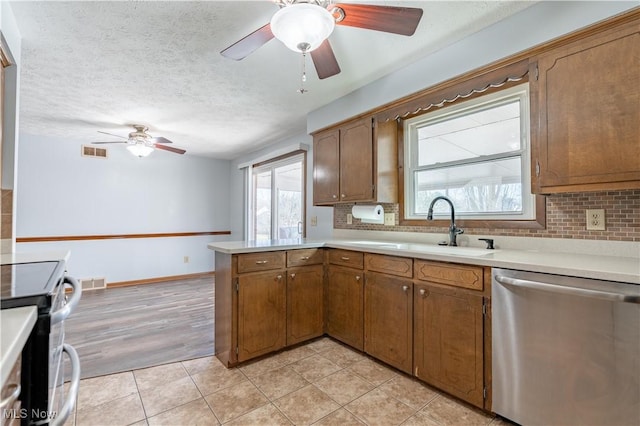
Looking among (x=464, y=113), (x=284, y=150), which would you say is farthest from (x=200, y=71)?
(x=464, y=113)

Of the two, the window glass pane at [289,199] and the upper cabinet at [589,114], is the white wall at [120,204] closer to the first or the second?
the window glass pane at [289,199]

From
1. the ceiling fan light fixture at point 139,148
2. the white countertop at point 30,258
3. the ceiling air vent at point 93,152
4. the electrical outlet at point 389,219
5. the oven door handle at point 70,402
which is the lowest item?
the oven door handle at point 70,402

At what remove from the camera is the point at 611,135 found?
1.46 metres

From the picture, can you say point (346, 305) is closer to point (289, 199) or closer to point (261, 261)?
point (261, 261)

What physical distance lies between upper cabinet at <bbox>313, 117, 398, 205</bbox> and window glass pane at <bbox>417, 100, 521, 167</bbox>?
1.01 feet

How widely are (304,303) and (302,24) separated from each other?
6.74ft

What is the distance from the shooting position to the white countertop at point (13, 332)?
1.64ft

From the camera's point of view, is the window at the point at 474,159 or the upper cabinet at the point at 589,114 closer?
the upper cabinet at the point at 589,114

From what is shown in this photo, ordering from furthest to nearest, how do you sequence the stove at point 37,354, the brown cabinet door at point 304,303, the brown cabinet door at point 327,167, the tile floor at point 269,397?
the brown cabinet door at point 327,167, the brown cabinet door at point 304,303, the tile floor at point 269,397, the stove at point 37,354

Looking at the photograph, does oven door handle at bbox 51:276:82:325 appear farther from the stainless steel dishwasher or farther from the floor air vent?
the floor air vent

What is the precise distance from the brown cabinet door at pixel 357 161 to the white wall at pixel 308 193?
698mm

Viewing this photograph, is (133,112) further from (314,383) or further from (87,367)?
(314,383)

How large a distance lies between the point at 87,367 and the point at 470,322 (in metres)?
2.68

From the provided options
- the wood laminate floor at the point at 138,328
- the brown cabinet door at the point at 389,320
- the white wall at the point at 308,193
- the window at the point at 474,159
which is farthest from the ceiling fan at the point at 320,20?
the wood laminate floor at the point at 138,328
